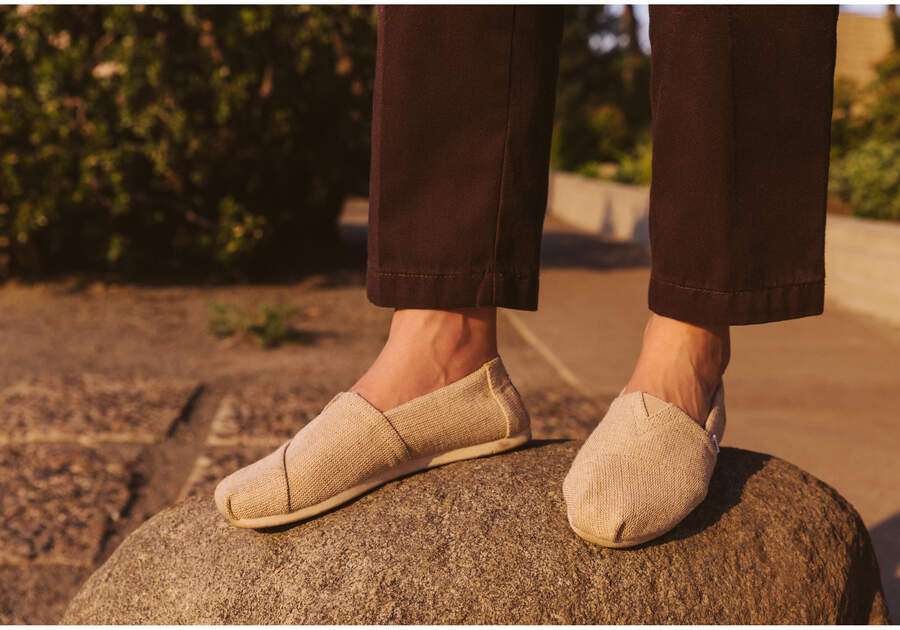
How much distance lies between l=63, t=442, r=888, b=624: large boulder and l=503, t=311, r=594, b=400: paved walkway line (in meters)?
1.86

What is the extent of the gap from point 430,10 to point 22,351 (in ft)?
11.0

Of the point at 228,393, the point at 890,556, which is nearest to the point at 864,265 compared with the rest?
the point at 890,556

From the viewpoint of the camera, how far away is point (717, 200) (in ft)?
4.15

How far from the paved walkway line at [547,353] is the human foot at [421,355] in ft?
6.44

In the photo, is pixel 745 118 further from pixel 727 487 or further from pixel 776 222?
pixel 727 487

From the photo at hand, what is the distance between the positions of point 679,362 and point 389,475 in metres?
0.54

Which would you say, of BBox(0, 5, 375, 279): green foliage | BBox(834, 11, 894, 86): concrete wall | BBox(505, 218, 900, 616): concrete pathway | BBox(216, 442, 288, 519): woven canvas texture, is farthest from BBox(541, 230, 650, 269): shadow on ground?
BBox(834, 11, 894, 86): concrete wall

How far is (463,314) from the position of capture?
4.72ft

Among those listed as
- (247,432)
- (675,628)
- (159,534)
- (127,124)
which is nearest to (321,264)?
(127,124)

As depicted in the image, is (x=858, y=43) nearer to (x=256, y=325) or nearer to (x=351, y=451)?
(x=256, y=325)

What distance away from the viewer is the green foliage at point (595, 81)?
50.6ft

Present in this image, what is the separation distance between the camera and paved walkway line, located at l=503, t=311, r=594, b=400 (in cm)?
353

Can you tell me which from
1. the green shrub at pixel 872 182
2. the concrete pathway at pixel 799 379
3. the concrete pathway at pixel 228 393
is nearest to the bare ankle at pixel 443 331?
the concrete pathway at pixel 228 393

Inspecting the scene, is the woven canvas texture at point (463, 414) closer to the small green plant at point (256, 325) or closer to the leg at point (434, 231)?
the leg at point (434, 231)
